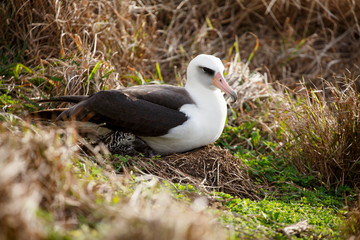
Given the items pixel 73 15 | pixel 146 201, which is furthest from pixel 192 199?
pixel 73 15

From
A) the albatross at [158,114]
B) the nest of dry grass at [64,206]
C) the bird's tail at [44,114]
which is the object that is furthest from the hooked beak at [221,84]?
the nest of dry grass at [64,206]

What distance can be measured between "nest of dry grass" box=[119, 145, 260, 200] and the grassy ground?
0.01 meters

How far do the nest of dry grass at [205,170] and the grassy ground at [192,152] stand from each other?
0.05 feet

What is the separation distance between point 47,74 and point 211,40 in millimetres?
3050

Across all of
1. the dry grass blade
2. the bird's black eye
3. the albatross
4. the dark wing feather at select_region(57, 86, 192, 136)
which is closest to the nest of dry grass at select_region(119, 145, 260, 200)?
the albatross

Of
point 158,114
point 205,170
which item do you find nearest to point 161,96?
point 158,114

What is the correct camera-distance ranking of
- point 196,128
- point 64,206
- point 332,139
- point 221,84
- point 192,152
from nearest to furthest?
1. point 64,206
2. point 332,139
3. point 196,128
4. point 192,152
5. point 221,84

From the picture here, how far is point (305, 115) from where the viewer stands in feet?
15.2

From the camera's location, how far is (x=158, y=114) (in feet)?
14.5

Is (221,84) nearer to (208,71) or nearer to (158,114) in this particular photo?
(208,71)

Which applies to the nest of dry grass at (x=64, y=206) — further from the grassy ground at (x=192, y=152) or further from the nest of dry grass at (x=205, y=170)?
the nest of dry grass at (x=205, y=170)

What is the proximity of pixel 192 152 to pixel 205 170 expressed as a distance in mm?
315

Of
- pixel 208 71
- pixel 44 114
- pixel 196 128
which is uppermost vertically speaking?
pixel 208 71

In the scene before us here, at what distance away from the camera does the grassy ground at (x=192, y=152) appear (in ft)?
8.11
